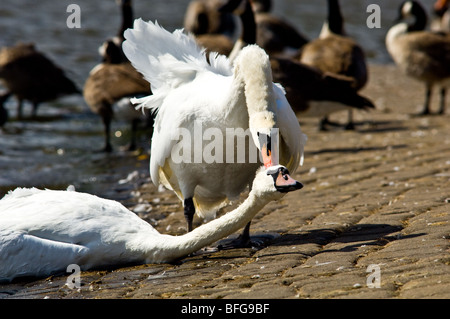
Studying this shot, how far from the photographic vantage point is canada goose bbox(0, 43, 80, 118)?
44.4ft

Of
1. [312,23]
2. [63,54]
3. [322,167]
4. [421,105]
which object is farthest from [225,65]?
[312,23]

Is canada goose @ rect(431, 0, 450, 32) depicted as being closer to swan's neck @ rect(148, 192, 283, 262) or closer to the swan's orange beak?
→ the swan's orange beak

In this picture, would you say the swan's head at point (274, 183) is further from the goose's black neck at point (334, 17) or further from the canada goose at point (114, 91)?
the goose's black neck at point (334, 17)

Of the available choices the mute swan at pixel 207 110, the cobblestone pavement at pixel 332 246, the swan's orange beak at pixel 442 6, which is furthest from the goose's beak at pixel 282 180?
the swan's orange beak at pixel 442 6

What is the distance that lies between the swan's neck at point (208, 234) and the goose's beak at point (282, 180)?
0.97 feet

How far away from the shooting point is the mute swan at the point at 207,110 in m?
4.97

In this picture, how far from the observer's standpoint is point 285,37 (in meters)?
15.4

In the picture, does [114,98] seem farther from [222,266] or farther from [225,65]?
[222,266]

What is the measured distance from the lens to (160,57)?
19.6 ft

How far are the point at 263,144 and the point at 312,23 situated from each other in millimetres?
21551

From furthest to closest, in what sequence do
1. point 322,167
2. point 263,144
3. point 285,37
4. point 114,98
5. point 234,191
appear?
point 285,37, point 114,98, point 322,167, point 234,191, point 263,144

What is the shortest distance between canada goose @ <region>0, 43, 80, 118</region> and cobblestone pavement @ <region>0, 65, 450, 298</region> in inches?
247

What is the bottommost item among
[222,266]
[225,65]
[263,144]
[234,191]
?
[222,266]

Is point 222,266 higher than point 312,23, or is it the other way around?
point 312,23
